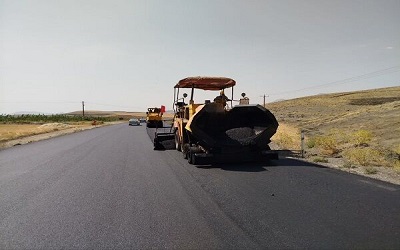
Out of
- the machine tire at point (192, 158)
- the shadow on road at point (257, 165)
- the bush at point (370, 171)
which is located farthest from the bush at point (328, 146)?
the machine tire at point (192, 158)

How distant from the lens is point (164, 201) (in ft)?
23.1

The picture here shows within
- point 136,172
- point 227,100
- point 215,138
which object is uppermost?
point 227,100

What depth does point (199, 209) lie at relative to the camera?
6.37m

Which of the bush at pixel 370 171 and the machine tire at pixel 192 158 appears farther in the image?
the machine tire at pixel 192 158

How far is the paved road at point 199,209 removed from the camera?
4.86m

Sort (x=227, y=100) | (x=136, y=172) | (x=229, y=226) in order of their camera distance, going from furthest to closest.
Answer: (x=227, y=100)
(x=136, y=172)
(x=229, y=226)

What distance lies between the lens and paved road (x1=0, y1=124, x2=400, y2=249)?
191 inches

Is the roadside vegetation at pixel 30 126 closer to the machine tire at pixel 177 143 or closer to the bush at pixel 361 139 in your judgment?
the machine tire at pixel 177 143

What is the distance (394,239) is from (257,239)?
181 cm

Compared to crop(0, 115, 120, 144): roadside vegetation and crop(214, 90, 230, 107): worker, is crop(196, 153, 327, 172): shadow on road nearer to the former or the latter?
crop(214, 90, 230, 107): worker

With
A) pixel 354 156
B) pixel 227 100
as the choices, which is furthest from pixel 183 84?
pixel 354 156

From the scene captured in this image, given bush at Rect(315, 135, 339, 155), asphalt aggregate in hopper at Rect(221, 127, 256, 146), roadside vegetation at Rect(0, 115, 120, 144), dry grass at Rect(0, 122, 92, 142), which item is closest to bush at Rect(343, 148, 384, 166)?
bush at Rect(315, 135, 339, 155)

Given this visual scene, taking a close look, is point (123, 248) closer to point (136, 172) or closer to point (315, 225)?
point (315, 225)

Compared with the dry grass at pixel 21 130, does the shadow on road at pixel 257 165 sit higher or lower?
higher
